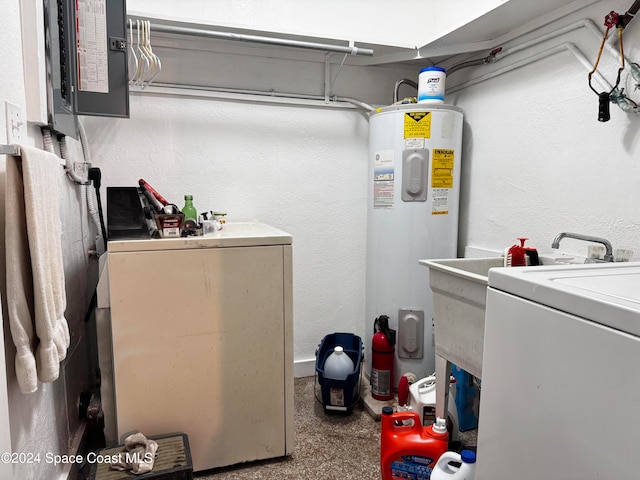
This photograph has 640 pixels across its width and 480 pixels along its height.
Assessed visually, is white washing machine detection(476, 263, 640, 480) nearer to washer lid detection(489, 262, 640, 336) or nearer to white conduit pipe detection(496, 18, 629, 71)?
washer lid detection(489, 262, 640, 336)

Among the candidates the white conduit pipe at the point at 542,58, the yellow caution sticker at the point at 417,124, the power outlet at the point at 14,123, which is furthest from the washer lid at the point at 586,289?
the yellow caution sticker at the point at 417,124

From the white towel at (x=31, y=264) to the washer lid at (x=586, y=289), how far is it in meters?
1.02

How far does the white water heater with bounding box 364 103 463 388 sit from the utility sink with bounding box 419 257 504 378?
671 millimetres

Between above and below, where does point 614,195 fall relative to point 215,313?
above

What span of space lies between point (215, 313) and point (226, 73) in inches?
57.5

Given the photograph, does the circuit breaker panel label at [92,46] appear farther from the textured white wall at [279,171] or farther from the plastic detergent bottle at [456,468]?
the plastic detergent bottle at [456,468]

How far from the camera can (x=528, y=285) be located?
773 millimetres

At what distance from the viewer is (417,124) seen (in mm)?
2160

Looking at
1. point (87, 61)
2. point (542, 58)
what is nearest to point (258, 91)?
point (87, 61)

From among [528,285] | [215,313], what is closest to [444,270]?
[528,285]

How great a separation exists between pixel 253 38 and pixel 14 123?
1306mm

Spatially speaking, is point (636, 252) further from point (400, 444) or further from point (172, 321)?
point (172, 321)

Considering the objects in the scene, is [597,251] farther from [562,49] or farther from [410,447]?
[410,447]

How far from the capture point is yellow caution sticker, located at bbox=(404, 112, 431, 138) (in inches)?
85.0
